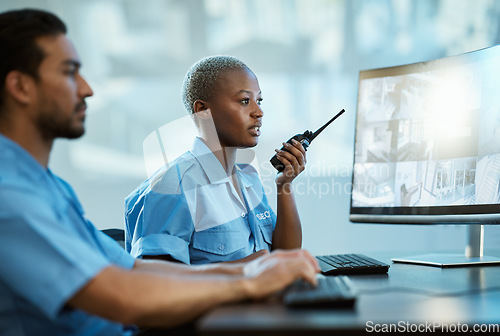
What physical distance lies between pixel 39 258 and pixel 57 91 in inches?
12.6

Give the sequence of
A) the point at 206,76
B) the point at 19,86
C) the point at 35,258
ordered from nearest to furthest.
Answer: the point at 35,258 < the point at 19,86 < the point at 206,76

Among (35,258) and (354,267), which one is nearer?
(35,258)

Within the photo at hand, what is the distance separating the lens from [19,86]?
774mm

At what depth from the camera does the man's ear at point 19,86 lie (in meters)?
0.77

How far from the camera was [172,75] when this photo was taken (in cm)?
256

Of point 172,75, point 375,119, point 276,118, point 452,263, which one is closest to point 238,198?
point 375,119

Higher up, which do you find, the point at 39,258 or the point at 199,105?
the point at 199,105

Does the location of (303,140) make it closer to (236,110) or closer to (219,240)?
(236,110)

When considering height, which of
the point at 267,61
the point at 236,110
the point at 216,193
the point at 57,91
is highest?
the point at 267,61

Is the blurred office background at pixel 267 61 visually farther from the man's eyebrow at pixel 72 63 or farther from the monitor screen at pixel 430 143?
the man's eyebrow at pixel 72 63

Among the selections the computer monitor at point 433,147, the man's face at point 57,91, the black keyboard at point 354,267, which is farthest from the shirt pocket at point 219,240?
the man's face at point 57,91

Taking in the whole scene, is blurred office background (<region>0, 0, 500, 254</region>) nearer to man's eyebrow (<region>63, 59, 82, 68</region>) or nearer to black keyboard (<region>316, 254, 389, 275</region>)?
black keyboard (<region>316, 254, 389, 275</region>)

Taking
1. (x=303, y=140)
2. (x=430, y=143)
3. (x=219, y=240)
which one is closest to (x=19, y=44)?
(x=219, y=240)

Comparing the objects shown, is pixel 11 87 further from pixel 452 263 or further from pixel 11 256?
pixel 452 263
